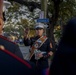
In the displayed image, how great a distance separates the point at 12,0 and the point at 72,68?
62.6ft

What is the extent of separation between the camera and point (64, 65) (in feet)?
3.67

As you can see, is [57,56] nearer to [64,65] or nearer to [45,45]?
[64,65]

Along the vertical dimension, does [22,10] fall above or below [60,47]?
below

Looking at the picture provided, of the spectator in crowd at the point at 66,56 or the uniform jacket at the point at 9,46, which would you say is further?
the uniform jacket at the point at 9,46

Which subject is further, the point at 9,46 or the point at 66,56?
the point at 9,46

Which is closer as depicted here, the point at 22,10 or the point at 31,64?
the point at 31,64

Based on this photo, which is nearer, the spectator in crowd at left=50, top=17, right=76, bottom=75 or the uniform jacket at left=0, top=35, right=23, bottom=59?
the spectator in crowd at left=50, top=17, right=76, bottom=75

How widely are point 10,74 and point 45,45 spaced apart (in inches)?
243

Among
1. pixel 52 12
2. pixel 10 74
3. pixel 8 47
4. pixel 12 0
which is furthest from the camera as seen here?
pixel 52 12

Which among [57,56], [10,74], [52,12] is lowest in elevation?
[52,12]

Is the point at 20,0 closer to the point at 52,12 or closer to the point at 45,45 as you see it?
the point at 52,12

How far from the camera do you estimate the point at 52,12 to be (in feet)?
75.0

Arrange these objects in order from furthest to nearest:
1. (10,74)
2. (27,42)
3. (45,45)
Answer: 1. (27,42)
2. (45,45)
3. (10,74)

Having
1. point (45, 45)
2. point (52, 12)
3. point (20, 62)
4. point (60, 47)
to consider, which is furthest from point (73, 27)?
point (52, 12)
